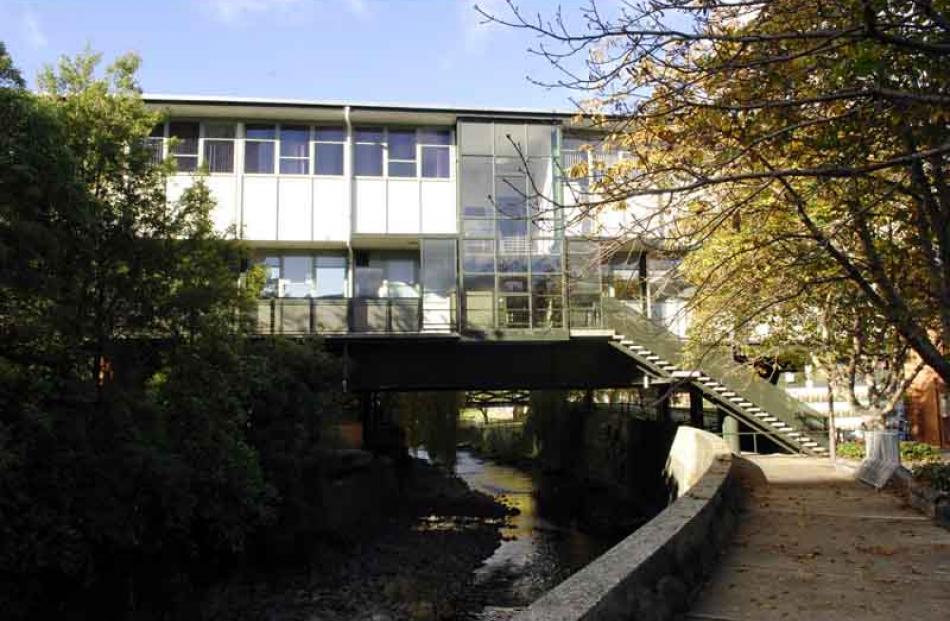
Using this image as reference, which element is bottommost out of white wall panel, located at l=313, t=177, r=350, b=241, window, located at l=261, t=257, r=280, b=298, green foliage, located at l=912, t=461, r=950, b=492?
green foliage, located at l=912, t=461, r=950, b=492

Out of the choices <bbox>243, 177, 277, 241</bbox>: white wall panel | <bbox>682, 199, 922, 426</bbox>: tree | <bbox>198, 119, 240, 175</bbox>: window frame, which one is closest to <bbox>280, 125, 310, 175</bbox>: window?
<bbox>243, 177, 277, 241</bbox>: white wall panel

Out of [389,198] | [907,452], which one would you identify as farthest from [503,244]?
[907,452]

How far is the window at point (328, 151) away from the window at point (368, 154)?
1.64 feet

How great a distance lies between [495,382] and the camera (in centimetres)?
2505

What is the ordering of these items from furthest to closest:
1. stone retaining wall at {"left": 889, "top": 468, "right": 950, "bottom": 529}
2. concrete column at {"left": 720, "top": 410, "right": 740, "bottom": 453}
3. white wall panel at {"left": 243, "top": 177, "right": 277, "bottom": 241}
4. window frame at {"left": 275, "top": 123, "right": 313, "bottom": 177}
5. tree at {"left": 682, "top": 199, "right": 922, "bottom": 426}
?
1. window frame at {"left": 275, "top": 123, "right": 313, "bottom": 177}
2. white wall panel at {"left": 243, "top": 177, "right": 277, "bottom": 241}
3. concrete column at {"left": 720, "top": 410, "right": 740, "bottom": 453}
4. tree at {"left": 682, "top": 199, "right": 922, "bottom": 426}
5. stone retaining wall at {"left": 889, "top": 468, "right": 950, "bottom": 529}

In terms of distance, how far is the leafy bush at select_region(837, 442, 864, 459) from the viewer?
20.5 metres

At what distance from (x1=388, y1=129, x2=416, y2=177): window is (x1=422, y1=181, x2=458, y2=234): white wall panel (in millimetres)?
795

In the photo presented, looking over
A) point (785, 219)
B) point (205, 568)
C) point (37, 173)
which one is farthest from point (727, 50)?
point (205, 568)

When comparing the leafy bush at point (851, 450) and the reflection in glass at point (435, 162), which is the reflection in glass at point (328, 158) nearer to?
the reflection in glass at point (435, 162)

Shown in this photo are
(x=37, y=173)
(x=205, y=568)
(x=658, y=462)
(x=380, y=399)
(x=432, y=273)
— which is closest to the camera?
(x=37, y=173)

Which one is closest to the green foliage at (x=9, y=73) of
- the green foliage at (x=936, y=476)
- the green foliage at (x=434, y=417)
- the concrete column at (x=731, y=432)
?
the green foliage at (x=936, y=476)

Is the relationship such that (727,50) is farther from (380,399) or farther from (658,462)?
(380,399)

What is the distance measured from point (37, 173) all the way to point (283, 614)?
9.94 m

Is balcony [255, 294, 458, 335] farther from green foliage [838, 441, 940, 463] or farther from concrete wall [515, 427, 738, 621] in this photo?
concrete wall [515, 427, 738, 621]
